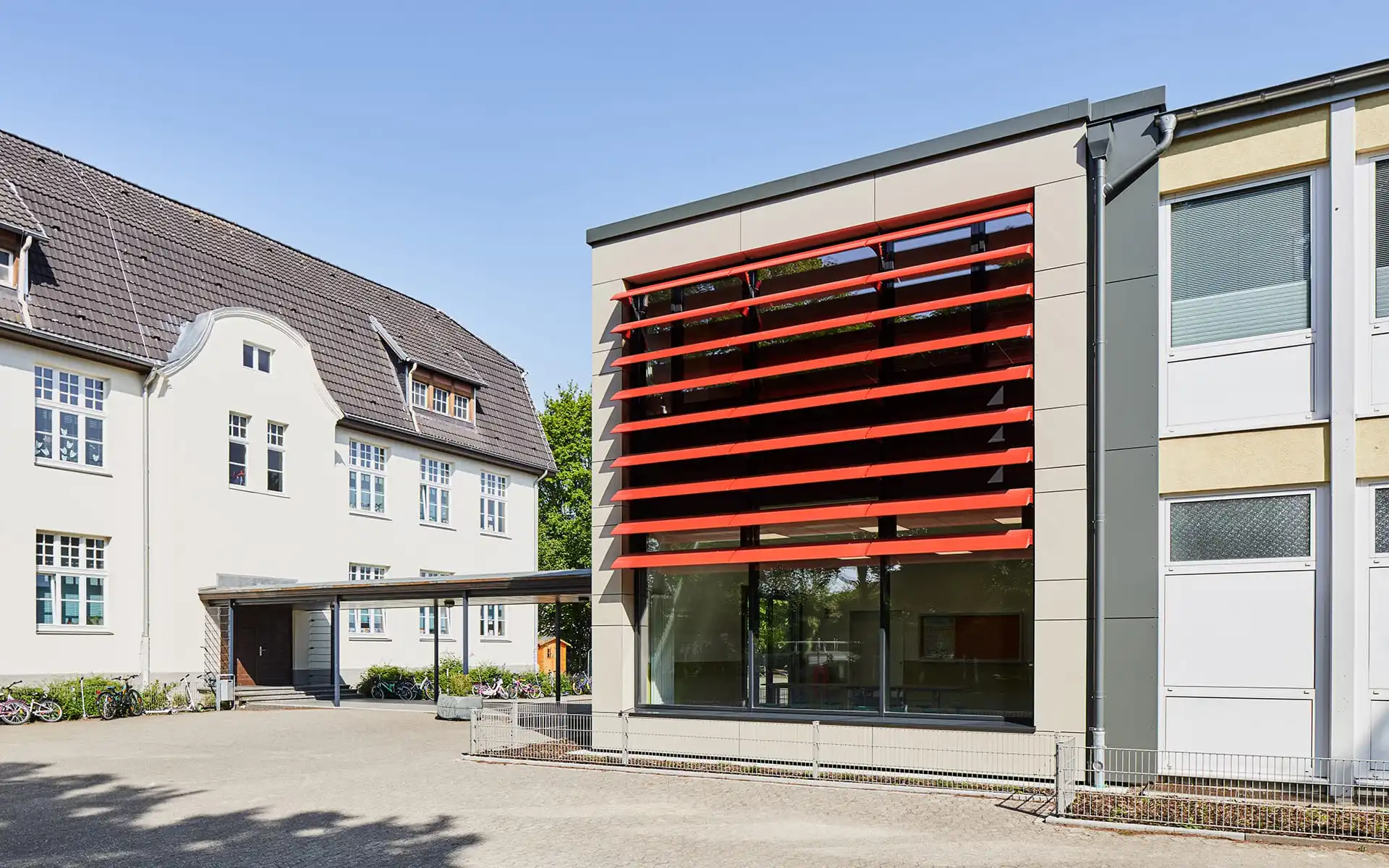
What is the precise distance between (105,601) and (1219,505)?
2249 cm

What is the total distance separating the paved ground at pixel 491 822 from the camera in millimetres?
9305

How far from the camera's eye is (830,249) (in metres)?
14.4

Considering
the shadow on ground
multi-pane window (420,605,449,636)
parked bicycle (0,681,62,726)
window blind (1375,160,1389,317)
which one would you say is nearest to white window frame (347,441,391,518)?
multi-pane window (420,605,449,636)

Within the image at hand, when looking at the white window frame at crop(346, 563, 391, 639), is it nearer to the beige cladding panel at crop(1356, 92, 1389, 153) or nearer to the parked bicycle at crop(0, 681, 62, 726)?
the parked bicycle at crop(0, 681, 62, 726)

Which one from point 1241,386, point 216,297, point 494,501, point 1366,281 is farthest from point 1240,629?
point 494,501

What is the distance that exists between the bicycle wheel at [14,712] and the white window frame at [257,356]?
973 cm

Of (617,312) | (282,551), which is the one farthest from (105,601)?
(617,312)

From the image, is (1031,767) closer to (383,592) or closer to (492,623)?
(383,592)

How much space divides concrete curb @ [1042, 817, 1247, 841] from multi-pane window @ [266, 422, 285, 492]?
23443mm

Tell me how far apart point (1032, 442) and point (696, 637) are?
16.9 feet

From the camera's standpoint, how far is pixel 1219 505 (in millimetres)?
11828

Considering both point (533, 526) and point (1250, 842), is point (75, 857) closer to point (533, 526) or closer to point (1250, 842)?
point (1250, 842)

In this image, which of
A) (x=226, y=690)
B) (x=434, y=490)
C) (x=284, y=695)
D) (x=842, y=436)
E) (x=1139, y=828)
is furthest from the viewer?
(x=434, y=490)

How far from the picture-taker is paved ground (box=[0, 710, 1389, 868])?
30.5 feet
